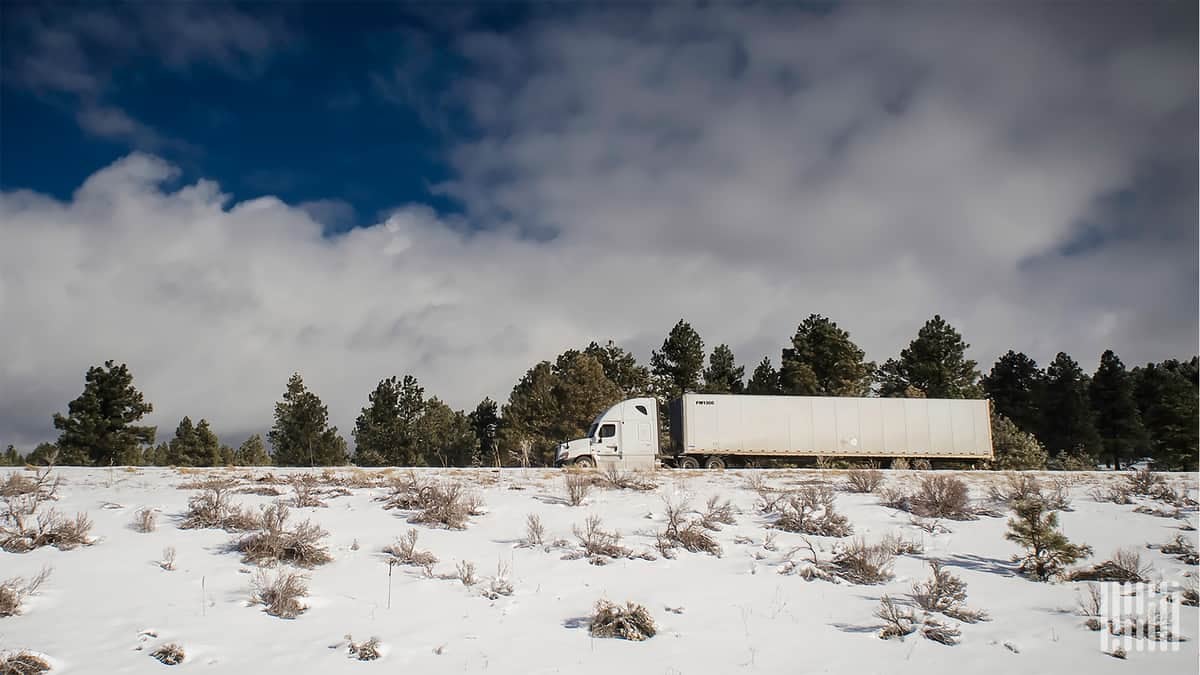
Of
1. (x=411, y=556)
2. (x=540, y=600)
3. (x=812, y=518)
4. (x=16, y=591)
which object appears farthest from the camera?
(x=812, y=518)

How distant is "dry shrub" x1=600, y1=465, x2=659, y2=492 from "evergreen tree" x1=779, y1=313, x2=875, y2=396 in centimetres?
3682

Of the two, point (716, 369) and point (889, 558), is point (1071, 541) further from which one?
point (716, 369)

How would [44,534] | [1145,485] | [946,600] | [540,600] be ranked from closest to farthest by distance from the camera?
1. [946,600]
2. [540,600]
3. [44,534]
4. [1145,485]

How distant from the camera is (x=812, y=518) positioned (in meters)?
12.8

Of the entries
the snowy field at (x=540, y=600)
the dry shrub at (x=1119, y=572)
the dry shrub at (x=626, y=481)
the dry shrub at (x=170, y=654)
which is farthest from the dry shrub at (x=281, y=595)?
the dry shrub at (x=1119, y=572)

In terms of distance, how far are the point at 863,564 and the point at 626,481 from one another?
692 centimetres

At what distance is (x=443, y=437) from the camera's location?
5669cm

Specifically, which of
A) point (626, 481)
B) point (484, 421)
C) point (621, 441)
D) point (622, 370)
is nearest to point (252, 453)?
point (484, 421)

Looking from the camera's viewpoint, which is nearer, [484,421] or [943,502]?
[943,502]

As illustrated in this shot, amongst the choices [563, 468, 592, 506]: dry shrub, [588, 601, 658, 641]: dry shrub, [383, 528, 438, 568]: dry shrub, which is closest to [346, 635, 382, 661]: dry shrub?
[588, 601, 658, 641]: dry shrub

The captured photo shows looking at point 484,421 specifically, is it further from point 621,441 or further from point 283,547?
point 283,547

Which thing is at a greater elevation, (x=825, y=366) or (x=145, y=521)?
(x=825, y=366)

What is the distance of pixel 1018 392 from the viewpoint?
6888 cm

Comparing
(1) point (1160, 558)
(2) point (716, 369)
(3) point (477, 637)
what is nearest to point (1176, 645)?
(1) point (1160, 558)
